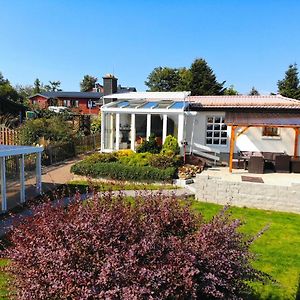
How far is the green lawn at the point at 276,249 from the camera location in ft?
20.8

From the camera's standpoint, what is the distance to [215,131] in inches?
846

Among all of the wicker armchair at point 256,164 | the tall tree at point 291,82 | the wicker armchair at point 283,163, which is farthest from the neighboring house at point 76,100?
the wicker armchair at point 283,163

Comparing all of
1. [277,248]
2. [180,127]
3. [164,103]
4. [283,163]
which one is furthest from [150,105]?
[277,248]

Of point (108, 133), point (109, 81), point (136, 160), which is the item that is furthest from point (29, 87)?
point (136, 160)

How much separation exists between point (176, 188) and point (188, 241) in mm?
10650

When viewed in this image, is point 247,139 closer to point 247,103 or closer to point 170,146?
point 247,103

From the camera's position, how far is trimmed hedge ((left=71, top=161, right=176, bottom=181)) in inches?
614

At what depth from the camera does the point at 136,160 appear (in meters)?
16.9

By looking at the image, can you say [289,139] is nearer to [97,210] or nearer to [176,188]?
[176,188]

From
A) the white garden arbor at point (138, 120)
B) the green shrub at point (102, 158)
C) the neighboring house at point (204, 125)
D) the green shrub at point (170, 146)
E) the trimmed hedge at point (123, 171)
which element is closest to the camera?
the trimmed hedge at point (123, 171)

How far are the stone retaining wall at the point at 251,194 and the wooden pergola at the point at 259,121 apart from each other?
429cm

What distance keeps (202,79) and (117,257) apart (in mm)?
51401

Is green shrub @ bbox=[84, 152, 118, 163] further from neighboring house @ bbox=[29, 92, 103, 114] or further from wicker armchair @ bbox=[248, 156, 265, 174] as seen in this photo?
neighboring house @ bbox=[29, 92, 103, 114]

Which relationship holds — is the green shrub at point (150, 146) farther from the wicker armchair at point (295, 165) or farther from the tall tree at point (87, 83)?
the tall tree at point (87, 83)
